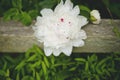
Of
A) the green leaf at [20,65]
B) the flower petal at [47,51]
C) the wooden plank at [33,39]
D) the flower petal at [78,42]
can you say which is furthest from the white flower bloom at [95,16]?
the green leaf at [20,65]

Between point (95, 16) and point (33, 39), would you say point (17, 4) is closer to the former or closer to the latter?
point (33, 39)

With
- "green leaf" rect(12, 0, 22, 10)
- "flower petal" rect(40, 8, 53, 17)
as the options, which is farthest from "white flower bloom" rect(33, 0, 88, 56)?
"green leaf" rect(12, 0, 22, 10)

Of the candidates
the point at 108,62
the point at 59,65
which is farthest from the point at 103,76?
the point at 59,65

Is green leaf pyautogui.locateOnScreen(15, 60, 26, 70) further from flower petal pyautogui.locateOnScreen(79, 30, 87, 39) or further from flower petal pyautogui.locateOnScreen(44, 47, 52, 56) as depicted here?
flower petal pyautogui.locateOnScreen(79, 30, 87, 39)

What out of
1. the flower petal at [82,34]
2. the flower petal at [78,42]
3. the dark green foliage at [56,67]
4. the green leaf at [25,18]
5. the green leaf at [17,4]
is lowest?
the dark green foliage at [56,67]

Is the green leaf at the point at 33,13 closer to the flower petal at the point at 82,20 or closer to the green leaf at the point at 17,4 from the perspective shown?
the green leaf at the point at 17,4

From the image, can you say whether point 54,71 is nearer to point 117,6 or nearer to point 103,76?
point 103,76

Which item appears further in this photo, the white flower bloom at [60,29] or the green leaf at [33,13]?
the green leaf at [33,13]

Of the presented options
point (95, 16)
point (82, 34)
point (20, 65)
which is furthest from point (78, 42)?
point (20, 65)
